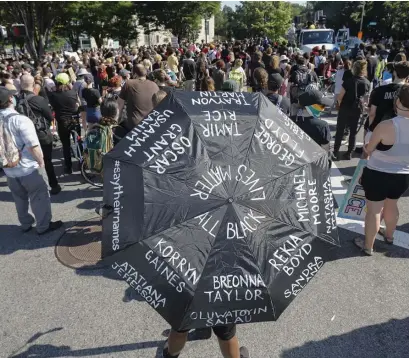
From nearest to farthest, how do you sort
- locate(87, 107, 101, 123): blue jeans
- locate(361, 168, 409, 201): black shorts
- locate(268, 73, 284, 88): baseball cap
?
locate(361, 168, 409, 201): black shorts → locate(268, 73, 284, 88): baseball cap → locate(87, 107, 101, 123): blue jeans

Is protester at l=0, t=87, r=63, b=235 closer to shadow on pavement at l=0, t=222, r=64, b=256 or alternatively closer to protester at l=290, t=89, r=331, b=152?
shadow on pavement at l=0, t=222, r=64, b=256

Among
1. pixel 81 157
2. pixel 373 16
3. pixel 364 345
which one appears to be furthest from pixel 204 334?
pixel 373 16

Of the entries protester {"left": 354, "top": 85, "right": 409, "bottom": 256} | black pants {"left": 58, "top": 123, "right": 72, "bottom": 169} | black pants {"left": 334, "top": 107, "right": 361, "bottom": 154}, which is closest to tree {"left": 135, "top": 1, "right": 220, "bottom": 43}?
black pants {"left": 334, "top": 107, "right": 361, "bottom": 154}

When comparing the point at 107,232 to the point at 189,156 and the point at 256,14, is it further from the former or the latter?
the point at 256,14

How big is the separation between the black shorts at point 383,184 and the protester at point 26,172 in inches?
153

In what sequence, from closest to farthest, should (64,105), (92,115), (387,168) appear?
(387,168), (64,105), (92,115)

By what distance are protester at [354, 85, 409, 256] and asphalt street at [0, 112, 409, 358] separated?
0.49 meters

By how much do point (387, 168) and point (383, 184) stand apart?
18 centimetres

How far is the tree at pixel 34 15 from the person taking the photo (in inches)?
927

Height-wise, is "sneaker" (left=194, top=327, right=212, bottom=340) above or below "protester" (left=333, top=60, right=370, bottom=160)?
below

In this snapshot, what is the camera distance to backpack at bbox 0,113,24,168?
4.36 metres

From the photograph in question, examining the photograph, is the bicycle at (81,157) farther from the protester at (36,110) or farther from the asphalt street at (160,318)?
the asphalt street at (160,318)

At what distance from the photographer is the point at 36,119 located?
→ 562 cm

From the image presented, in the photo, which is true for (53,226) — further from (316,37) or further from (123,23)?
(123,23)
